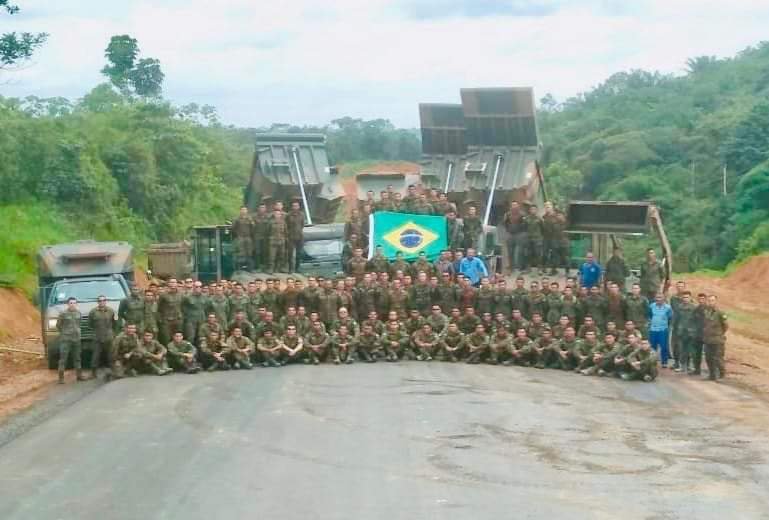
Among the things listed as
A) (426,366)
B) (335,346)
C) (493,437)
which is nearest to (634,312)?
(426,366)

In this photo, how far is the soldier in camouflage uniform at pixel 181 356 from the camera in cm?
2125

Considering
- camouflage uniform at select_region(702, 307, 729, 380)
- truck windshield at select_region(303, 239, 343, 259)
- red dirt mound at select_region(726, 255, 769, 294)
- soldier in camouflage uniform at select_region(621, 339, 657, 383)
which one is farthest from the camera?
red dirt mound at select_region(726, 255, 769, 294)

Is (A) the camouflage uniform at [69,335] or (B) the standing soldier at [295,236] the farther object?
(B) the standing soldier at [295,236]

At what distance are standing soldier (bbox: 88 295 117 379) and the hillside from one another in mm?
27827

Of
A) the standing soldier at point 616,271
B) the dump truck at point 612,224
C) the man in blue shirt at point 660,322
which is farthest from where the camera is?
the dump truck at point 612,224

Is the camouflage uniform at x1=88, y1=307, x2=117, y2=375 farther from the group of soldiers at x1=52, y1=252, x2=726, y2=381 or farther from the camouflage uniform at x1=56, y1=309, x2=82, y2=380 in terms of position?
the camouflage uniform at x1=56, y1=309, x2=82, y2=380

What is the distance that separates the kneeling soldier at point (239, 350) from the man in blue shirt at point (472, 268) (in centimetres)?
451

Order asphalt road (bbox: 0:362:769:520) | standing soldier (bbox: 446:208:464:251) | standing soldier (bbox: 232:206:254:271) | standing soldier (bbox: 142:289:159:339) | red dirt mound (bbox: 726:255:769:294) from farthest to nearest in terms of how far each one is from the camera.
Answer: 1. red dirt mound (bbox: 726:255:769:294)
2. standing soldier (bbox: 232:206:254:271)
3. standing soldier (bbox: 446:208:464:251)
4. standing soldier (bbox: 142:289:159:339)
5. asphalt road (bbox: 0:362:769:520)

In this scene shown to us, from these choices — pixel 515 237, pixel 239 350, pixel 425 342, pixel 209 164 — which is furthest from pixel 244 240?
pixel 209 164

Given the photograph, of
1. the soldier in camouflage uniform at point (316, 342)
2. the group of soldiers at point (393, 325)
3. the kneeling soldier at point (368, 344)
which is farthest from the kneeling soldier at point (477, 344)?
the soldier in camouflage uniform at point (316, 342)

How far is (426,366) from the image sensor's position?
859 inches

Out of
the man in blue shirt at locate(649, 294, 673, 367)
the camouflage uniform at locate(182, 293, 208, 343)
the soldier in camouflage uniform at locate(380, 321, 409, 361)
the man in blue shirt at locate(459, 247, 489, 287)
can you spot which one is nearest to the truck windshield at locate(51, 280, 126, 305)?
the camouflage uniform at locate(182, 293, 208, 343)

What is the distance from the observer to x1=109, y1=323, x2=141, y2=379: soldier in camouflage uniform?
20719mm

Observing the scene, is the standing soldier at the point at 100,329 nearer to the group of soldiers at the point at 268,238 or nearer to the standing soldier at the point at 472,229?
the group of soldiers at the point at 268,238
